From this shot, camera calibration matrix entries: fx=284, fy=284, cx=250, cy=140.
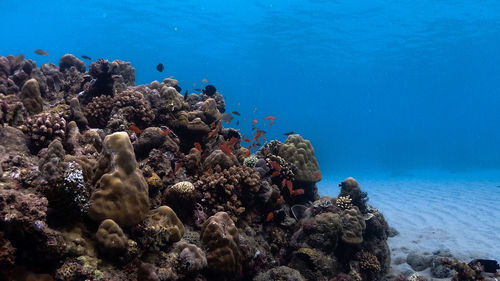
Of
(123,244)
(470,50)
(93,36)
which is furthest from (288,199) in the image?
(93,36)

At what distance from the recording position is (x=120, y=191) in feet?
14.2

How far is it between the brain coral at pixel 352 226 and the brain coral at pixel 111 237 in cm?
566

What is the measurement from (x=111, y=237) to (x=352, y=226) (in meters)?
6.17

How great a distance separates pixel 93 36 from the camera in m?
69.5

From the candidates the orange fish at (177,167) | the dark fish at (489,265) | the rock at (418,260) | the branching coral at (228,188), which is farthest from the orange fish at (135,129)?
the dark fish at (489,265)

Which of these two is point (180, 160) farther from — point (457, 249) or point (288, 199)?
point (457, 249)

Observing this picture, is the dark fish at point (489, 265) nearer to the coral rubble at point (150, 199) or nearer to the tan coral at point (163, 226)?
the coral rubble at point (150, 199)

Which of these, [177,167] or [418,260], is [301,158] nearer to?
[177,167]

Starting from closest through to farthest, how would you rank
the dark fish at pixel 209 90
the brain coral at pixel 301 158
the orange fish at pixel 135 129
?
the orange fish at pixel 135 129 < the brain coral at pixel 301 158 < the dark fish at pixel 209 90

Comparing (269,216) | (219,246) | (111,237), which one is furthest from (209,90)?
(111,237)

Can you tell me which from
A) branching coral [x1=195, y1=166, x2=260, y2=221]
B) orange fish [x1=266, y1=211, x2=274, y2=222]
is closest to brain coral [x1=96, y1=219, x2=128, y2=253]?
branching coral [x1=195, y1=166, x2=260, y2=221]

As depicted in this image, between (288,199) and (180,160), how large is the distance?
3.98 m

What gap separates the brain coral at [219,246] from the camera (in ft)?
16.6

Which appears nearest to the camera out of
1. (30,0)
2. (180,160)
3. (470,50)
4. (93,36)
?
(180,160)
